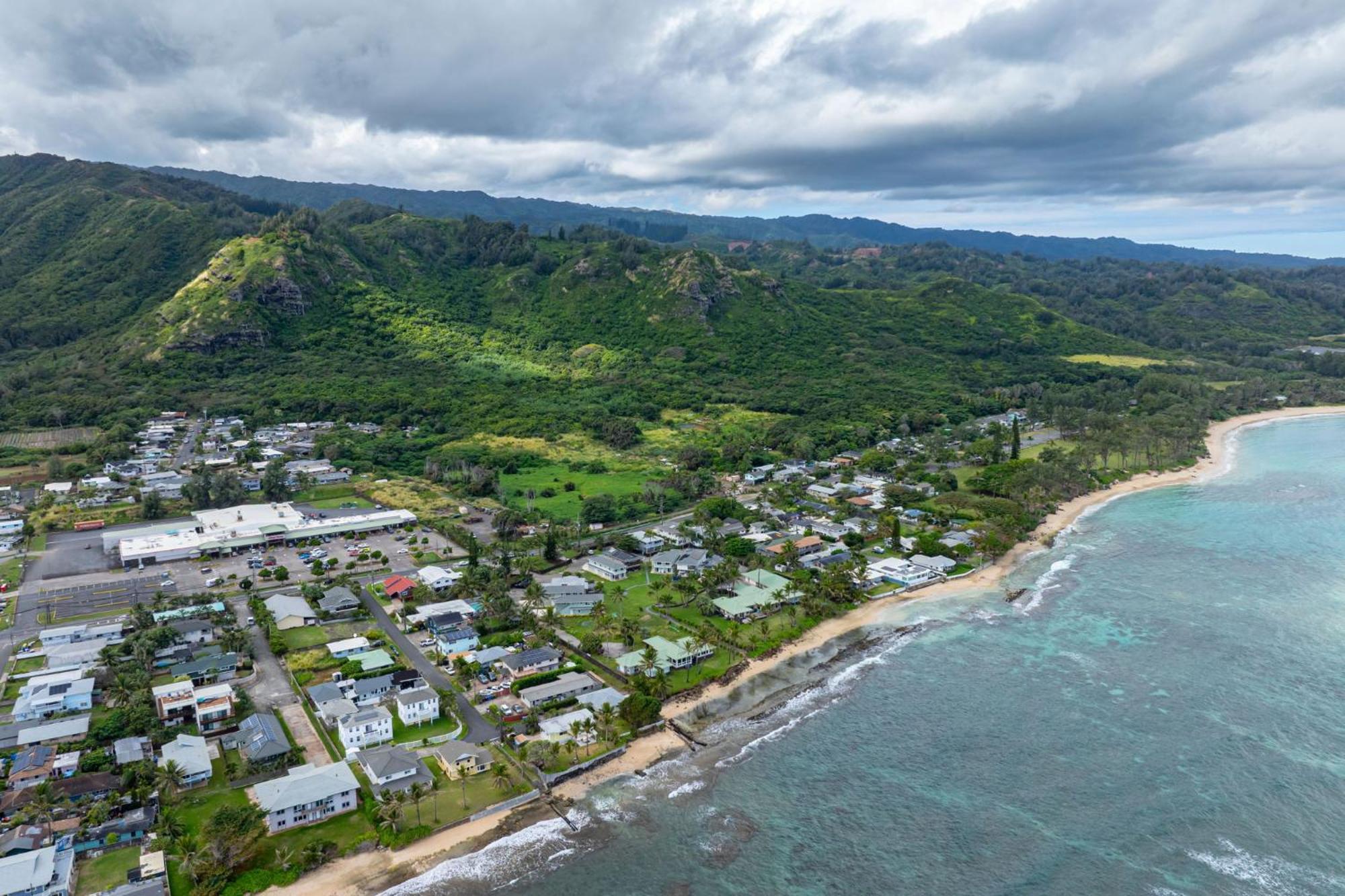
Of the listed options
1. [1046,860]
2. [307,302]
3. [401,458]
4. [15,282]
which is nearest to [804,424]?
[401,458]

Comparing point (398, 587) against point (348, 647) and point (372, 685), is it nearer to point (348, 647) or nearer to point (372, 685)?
point (348, 647)

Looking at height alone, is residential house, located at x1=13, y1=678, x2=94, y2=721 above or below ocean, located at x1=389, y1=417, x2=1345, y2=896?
above

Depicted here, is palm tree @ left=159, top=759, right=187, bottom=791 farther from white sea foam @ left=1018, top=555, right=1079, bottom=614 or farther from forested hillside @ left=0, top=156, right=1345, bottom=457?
forested hillside @ left=0, top=156, right=1345, bottom=457

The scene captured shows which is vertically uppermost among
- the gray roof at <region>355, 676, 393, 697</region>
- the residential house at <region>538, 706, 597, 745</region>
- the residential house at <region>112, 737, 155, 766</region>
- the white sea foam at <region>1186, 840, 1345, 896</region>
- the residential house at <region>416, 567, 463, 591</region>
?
the residential house at <region>112, 737, 155, 766</region>

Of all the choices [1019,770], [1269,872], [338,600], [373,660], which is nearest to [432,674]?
[373,660]

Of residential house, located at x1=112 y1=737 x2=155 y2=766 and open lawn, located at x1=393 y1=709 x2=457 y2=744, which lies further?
open lawn, located at x1=393 y1=709 x2=457 y2=744

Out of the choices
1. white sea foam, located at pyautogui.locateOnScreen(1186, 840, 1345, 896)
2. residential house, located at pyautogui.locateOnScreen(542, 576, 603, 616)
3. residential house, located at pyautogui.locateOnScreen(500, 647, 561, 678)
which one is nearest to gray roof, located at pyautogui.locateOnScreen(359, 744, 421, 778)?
residential house, located at pyautogui.locateOnScreen(500, 647, 561, 678)

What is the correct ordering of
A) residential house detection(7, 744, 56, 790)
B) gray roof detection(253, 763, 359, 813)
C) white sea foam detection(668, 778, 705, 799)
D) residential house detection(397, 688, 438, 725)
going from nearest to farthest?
gray roof detection(253, 763, 359, 813) < residential house detection(7, 744, 56, 790) < white sea foam detection(668, 778, 705, 799) < residential house detection(397, 688, 438, 725)

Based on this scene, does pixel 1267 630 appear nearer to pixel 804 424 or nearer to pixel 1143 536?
pixel 1143 536
